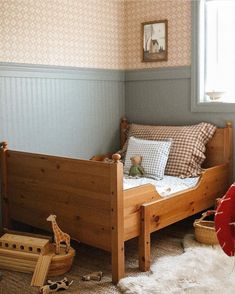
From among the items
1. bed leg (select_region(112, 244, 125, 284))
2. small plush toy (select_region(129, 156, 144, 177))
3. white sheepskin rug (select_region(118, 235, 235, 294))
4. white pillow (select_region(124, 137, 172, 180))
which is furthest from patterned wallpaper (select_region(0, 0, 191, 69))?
white sheepskin rug (select_region(118, 235, 235, 294))

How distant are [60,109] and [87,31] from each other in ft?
2.36

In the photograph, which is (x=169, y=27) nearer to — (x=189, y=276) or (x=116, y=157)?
(x=116, y=157)

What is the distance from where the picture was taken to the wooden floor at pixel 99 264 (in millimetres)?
2391

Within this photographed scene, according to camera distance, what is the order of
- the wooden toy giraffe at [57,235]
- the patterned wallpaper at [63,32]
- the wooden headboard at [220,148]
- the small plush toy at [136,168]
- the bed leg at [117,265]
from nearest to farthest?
the bed leg at [117,265] < the wooden toy giraffe at [57,235] < the patterned wallpaper at [63,32] < the small plush toy at [136,168] < the wooden headboard at [220,148]

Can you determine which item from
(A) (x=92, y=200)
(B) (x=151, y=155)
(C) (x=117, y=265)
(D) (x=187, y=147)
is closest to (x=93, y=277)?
(C) (x=117, y=265)

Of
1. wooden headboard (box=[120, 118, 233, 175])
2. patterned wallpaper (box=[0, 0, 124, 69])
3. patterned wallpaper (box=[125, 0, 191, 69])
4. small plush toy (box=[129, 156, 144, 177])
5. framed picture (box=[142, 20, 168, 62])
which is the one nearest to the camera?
patterned wallpaper (box=[0, 0, 124, 69])

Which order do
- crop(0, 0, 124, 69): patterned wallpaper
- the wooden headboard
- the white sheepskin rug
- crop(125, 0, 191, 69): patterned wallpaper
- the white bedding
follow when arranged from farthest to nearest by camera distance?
crop(125, 0, 191, 69): patterned wallpaper → the wooden headboard → crop(0, 0, 124, 69): patterned wallpaper → the white bedding → the white sheepskin rug

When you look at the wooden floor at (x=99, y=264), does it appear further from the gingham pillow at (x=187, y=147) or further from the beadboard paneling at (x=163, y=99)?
the beadboard paneling at (x=163, y=99)

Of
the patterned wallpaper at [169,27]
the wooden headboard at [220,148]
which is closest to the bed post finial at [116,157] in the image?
the wooden headboard at [220,148]

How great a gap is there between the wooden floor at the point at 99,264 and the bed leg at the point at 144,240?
6cm

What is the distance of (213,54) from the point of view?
11.7 feet

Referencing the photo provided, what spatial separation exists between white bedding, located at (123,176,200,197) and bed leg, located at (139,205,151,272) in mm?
294

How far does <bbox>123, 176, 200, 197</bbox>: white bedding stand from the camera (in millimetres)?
2871

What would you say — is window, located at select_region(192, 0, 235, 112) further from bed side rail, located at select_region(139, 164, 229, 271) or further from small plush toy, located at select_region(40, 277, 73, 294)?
small plush toy, located at select_region(40, 277, 73, 294)
